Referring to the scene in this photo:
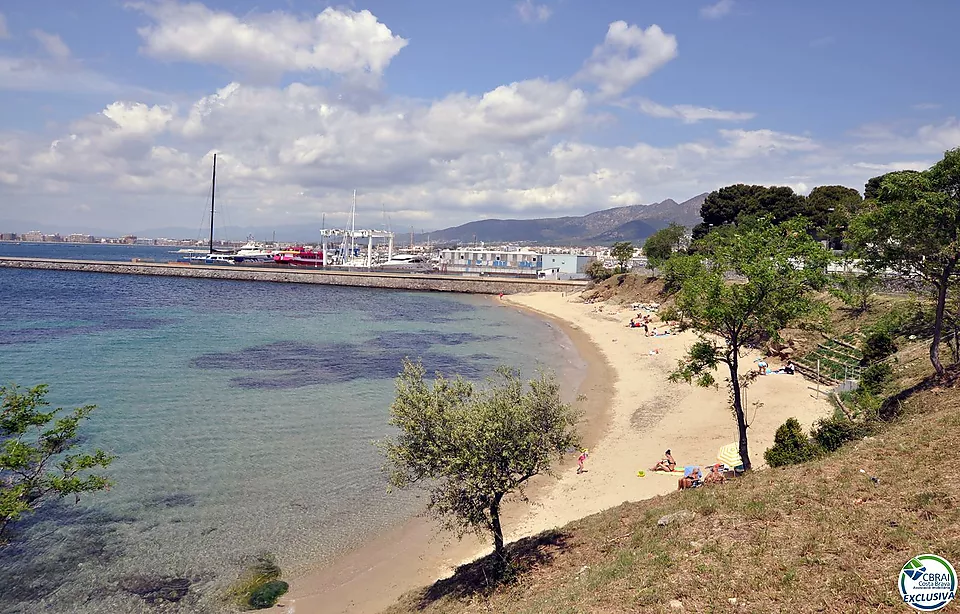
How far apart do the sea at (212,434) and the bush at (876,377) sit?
669 inches

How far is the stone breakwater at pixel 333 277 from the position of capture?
10031cm

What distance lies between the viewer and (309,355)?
143 ft

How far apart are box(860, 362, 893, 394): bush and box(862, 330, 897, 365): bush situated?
4.93m

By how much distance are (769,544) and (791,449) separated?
656 centimetres

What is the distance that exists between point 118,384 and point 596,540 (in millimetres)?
32079

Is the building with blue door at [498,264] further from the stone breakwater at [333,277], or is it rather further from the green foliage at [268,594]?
the green foliage at [268,594]

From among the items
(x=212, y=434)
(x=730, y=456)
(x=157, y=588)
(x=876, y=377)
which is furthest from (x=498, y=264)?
(x=157, y=588)

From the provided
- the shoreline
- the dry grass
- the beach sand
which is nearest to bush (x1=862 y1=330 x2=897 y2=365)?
the beach sand

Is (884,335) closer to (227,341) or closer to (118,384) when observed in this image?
(118,384)

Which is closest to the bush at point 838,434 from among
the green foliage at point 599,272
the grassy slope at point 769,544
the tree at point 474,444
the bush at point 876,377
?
the grassy slope at point 769,544

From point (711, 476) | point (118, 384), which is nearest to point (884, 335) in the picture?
point (711, 476)

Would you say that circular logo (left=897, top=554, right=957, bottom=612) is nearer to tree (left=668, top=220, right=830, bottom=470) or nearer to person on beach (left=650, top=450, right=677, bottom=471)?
tree (left=668, top=220, right=830, bottom=470)

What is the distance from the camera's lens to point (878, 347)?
83.0 feet

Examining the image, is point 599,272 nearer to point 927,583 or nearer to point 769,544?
point 769,544
